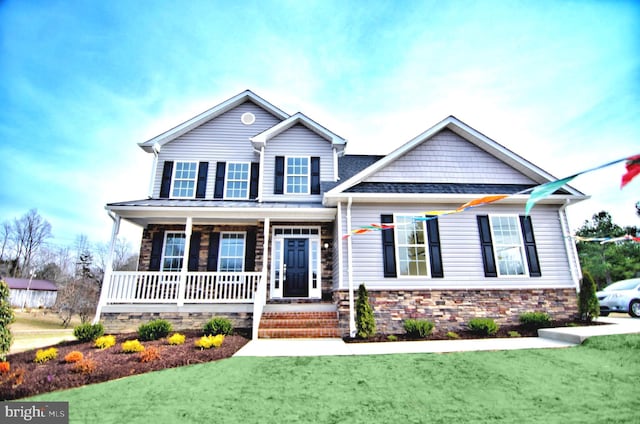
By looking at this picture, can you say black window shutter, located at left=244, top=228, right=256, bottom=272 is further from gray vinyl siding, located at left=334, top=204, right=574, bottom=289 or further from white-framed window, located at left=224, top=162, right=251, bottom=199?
gray vinyl siding, located at left=334, top=204, right=574, bottom=289

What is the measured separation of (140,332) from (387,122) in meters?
17.2

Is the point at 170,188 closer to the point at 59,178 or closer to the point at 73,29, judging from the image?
the point at 73,29

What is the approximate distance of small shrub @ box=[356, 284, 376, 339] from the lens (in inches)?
279

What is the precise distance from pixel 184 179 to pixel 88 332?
18.6 ft

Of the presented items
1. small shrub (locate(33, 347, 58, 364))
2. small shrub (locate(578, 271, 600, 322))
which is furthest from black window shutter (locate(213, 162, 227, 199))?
small shrub (locate(578, 271, 600, 322))

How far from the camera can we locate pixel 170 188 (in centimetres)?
1059

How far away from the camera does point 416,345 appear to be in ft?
20.4

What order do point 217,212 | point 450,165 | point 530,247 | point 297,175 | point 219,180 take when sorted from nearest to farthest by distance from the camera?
point 530,247 < point 217,212 < point 450,165 < point 297,175 < point 219,180

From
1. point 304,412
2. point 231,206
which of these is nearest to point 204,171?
point 231,206

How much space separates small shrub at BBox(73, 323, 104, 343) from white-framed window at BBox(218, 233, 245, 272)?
3516 mm

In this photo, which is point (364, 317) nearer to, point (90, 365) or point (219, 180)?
point (90, 365)

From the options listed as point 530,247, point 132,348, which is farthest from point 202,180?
point 530,247

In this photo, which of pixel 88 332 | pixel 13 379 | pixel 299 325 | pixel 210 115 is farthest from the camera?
pixel 210 115

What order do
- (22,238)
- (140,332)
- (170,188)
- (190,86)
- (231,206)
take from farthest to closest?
(22,238) < (190,86) < (170,188) < (231,206) < (140,332)
